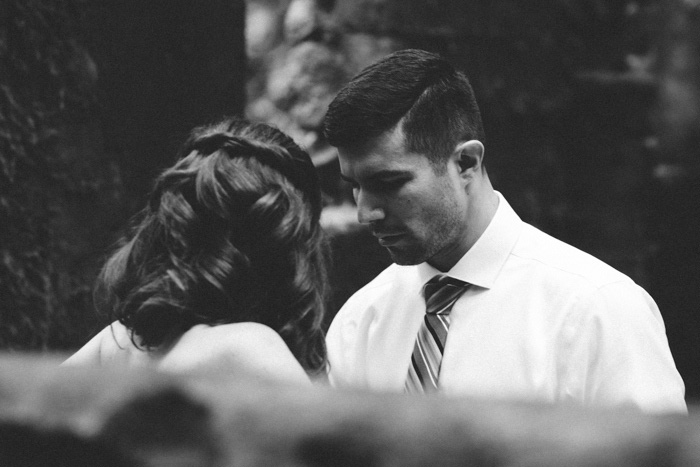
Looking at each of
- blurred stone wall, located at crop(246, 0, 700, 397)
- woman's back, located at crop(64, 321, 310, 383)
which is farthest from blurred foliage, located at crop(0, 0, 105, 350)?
blurred stone wall, located at crop(246, 0, 700, 397)

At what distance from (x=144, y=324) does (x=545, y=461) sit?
155 centimetres

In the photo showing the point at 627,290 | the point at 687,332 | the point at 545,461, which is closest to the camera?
the point at 545,461

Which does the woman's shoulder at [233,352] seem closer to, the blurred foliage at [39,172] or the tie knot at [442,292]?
the tie knot at [442,292]

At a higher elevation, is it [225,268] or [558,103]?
[225,268]

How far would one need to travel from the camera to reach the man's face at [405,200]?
9.02 feet

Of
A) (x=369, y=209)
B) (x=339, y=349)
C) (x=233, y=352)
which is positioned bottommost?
(x=339, y=349)

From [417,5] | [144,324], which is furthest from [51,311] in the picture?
[417,5]

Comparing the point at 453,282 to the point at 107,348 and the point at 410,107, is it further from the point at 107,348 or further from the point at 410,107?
the point at 107,348

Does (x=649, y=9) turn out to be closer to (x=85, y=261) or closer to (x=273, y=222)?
(x=85, y=261)

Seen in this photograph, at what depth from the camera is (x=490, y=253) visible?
2.72 m

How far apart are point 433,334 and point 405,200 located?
44cm

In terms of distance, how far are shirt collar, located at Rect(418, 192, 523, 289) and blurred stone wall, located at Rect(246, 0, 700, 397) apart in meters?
2.27

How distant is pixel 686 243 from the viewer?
6.05 metres

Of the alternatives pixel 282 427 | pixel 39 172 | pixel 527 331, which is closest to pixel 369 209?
pixel 527 331
